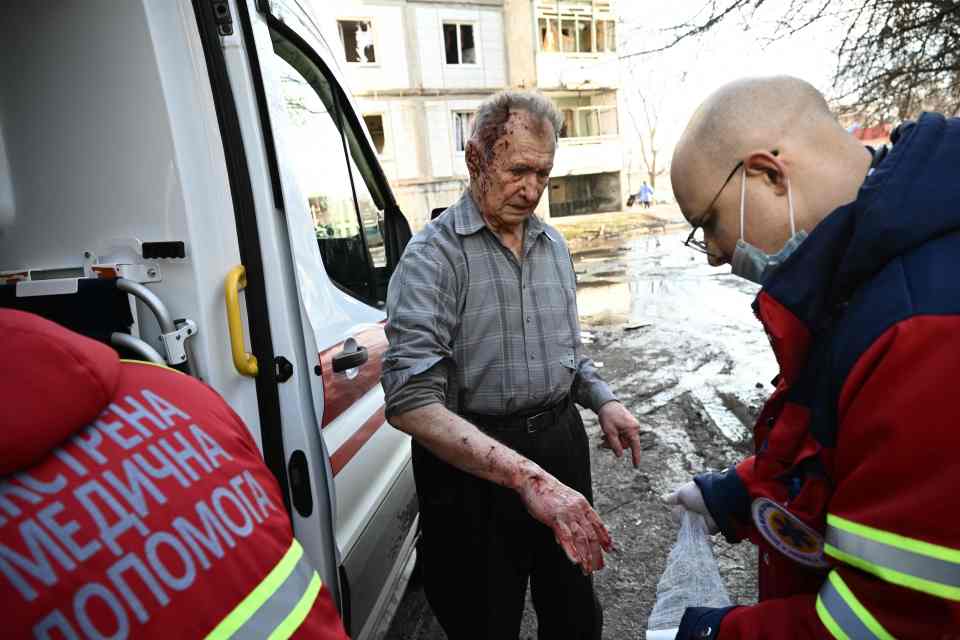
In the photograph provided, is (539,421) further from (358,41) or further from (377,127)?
(358,41)

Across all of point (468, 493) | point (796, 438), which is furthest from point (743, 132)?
point (468, 493)

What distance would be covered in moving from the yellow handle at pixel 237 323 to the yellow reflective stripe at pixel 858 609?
1.30 meters

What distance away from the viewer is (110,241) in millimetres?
1391

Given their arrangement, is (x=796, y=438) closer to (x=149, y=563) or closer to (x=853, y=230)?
(x=853, y=230)

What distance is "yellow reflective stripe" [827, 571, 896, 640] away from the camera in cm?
84

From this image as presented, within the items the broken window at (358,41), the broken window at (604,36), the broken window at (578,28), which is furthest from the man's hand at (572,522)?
the broken window at (604,36)

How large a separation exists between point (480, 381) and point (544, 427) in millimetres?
274

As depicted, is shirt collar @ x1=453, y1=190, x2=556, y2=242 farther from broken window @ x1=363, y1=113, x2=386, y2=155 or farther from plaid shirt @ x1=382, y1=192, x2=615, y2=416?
broken window @ x1=363, y1=113, x2=386, y2=155

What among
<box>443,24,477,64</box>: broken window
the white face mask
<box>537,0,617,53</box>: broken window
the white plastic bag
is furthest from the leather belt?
<box>537,0,617,53</box>: broken window

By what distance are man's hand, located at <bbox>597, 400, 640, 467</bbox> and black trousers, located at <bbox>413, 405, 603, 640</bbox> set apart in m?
0.16

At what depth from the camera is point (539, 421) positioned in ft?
5.95

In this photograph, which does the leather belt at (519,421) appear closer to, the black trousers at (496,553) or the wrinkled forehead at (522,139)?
the black trousers at (496,553)

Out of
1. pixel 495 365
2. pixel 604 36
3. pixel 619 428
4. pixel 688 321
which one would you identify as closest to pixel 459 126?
pixel 604 36

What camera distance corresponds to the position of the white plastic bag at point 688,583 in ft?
4.66
